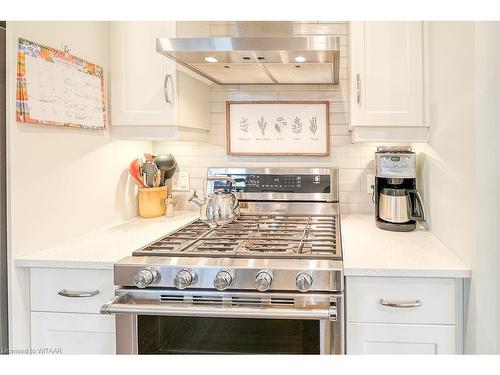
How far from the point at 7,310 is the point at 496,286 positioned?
1.62 metres

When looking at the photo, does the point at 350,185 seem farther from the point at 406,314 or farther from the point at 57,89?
the point at 57,89

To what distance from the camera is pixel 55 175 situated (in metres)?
1.59

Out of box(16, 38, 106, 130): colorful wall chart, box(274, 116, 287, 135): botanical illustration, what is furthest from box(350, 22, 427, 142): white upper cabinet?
box(16, 38, 106, 130): colorful wall chart

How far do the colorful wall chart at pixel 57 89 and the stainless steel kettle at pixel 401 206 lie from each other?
4.43 feet

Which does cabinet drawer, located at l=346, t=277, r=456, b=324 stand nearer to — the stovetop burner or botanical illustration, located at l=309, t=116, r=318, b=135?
the stovetop burner

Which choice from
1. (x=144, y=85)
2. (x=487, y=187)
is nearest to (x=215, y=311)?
(x=487, y=187)

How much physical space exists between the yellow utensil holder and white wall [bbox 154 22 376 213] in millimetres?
222

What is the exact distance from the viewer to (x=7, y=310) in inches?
57.9

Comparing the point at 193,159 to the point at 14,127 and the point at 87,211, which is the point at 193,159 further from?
the point at 14,127

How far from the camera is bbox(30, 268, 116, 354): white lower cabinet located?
146 cm

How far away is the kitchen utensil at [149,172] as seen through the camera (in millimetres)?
2170

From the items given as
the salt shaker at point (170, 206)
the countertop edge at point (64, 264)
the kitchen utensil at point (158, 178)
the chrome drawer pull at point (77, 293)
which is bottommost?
the chrome drawer pull at point (77, 293)

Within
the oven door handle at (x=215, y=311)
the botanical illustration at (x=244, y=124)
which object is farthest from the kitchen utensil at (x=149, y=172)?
the oven door handle at (x=215, y=311)

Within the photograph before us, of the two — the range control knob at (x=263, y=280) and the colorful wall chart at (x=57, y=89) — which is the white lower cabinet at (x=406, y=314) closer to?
the range control knob at (x=263, y=280)
